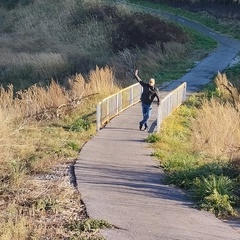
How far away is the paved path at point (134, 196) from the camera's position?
8000 mm

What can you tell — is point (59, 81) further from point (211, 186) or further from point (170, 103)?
point (211, 186)

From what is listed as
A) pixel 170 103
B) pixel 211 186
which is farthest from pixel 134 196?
pixel 170 103

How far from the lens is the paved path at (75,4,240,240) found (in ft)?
26.2

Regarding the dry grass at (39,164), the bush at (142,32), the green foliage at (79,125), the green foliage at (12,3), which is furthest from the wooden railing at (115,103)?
the green foliage at (12,3)

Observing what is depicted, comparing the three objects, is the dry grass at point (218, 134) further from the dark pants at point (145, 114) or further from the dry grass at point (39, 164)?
the dry grass at point (39, 164)

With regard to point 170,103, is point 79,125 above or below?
below

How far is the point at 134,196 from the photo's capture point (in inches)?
374

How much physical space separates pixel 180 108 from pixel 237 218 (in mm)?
10446

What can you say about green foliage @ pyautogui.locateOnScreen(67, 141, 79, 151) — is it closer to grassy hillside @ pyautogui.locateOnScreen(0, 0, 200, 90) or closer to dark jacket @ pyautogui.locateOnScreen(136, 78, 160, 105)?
dark jacket @ pyautogui.locateOnScreen(136, 78, 160, 105)

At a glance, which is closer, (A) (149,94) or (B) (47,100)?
(A) (149,94)

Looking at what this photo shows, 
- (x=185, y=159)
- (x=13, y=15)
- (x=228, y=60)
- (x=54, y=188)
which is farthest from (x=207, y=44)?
(x=54, y=188)

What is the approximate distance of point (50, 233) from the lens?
25.3 ft

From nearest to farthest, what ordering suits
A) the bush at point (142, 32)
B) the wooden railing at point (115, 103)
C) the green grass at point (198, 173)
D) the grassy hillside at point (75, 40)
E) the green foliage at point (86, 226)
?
the green foliage at point (86, 226), the green grass at point (198, 173), the wooden railing at point (115, 103), the grassy hillside at point (75, 40), the bush at point (142, 32)

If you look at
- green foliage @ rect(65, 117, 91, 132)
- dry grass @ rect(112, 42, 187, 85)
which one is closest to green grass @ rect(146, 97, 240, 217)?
green foliage @ rect(65, 117, 91, 132)
